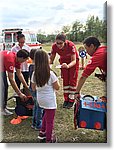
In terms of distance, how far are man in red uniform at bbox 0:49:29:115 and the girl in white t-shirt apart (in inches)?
6.4

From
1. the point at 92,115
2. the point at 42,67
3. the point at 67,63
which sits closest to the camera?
the point at 42,67

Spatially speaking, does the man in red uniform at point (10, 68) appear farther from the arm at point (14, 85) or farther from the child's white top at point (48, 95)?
the child's white top at point (48, 95)

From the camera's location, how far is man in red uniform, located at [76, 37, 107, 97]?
213 cm

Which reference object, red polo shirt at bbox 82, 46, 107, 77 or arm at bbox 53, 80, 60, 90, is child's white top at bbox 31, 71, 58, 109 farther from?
red polo shirt at bbox 82, 46, 107, 77

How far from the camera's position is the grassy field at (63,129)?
7.21 feet

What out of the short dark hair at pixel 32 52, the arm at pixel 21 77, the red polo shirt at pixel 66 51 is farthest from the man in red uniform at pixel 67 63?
the arm at pixel 21 77

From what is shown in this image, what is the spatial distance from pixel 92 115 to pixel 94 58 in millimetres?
355

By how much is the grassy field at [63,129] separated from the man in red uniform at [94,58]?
0.06 m

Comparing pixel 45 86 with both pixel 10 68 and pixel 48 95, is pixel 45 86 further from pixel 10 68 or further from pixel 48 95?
pixel 10 68

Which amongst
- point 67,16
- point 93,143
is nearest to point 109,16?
point 67,16

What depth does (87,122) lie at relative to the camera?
7.15 feet

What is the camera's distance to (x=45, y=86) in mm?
2074

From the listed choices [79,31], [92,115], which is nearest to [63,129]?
[92,115]

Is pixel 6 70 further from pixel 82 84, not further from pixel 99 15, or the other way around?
pixel 99 15
